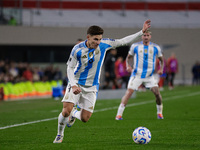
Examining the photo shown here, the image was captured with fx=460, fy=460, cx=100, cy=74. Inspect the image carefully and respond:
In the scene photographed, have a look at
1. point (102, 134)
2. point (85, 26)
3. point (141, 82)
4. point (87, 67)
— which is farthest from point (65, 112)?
point (85, 26)

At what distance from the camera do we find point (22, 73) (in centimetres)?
2803

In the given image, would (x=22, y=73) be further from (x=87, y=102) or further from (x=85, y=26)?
(x=87, y=102)

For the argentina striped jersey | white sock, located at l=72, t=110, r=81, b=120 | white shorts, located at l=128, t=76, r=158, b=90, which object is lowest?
white sock, located at l=72, t=110, r=81, b=120

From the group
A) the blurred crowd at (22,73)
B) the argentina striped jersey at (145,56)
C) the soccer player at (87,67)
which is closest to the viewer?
the soccer player at (87,67)

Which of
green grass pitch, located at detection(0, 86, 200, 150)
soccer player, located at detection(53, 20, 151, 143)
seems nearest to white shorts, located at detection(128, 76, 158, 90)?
green grass pitch, located at detection(0, 86, 200, 150)

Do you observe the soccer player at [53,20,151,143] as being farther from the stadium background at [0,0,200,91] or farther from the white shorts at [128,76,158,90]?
the stadium background at [0,0,200,91]

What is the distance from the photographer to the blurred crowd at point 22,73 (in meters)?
24.8

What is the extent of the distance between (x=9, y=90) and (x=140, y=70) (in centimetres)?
1260

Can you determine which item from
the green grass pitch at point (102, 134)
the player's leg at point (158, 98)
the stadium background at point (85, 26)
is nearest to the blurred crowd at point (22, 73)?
the stadium background at point (85, 26)

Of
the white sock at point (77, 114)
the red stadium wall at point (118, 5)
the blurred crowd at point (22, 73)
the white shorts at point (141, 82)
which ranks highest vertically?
the red stadium wall at point (118, 5)

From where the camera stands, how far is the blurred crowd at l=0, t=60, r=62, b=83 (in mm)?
24797

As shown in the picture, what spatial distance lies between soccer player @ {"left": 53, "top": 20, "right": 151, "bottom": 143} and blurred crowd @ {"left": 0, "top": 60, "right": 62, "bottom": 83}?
52.4ft

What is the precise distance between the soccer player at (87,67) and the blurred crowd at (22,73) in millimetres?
15965

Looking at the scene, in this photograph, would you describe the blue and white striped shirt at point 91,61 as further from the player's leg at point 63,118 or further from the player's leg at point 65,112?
the player's leg at point 63,118
